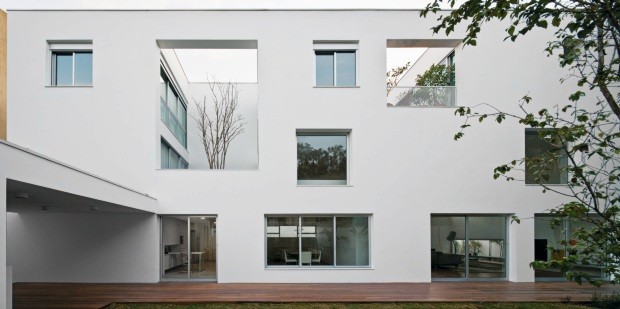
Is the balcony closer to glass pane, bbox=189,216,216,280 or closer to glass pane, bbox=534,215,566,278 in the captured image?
glass pane, bbox=189,216,216,280

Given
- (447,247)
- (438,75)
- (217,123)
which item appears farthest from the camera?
(217,123)

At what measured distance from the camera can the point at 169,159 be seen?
14.0m

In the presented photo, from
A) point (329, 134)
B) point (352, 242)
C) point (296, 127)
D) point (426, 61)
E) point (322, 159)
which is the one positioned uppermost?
point (426, 61)

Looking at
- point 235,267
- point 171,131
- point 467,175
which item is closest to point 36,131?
point 171,131

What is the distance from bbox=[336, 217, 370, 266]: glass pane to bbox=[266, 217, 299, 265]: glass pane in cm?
115

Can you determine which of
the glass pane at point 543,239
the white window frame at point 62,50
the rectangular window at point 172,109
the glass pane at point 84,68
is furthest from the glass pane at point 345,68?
the glass pane at point 84,68

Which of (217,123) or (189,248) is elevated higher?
(217,123)

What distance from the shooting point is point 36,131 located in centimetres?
1145

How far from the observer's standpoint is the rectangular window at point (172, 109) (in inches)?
523

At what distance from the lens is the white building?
1144cm

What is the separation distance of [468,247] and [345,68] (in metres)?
5.94

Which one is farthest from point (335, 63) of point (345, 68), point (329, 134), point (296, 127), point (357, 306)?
point (357, 306)

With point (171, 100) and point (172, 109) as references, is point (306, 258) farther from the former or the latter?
point (171, 100)

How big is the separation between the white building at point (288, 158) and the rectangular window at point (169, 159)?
1521mm
